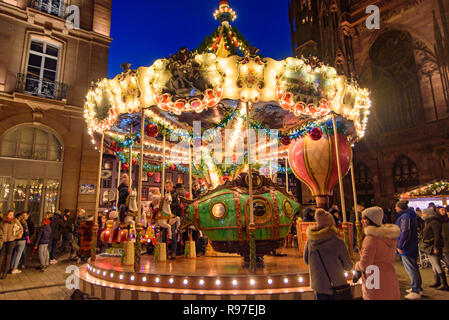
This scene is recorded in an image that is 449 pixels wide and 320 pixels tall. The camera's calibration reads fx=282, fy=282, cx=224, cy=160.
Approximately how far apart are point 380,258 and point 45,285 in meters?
7.06

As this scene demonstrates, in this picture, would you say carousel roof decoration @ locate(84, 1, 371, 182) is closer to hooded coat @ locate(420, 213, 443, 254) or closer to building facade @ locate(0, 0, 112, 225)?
hooded coat @ locate(420, 213, 443, 254)

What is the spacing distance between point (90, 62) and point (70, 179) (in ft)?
21.2

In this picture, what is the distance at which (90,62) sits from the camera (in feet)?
50.5

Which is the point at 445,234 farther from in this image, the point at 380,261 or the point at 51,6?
the point at 51,6

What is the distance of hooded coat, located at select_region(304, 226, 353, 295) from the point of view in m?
3.07

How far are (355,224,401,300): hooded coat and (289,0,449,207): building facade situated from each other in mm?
Result: 17838

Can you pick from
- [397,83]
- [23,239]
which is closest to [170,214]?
[23,239]

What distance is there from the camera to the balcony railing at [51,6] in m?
14.2

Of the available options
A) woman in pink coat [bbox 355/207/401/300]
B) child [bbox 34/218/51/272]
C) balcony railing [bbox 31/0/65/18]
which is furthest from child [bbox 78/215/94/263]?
balcony railing [bbox 31/0/65/18]

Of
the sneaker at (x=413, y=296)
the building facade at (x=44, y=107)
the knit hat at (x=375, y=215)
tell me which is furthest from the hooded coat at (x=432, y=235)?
the building facade at (x=44, y=107)

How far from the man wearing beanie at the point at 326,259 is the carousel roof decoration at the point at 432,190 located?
1407cm

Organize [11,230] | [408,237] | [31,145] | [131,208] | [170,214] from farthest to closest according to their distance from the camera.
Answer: [31,145] < [11,230] < [131,208] < [170,214] < [408,237]

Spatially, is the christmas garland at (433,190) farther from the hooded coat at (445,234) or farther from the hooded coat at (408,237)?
the hooded coat at (408,237)

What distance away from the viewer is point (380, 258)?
10.2 ft
